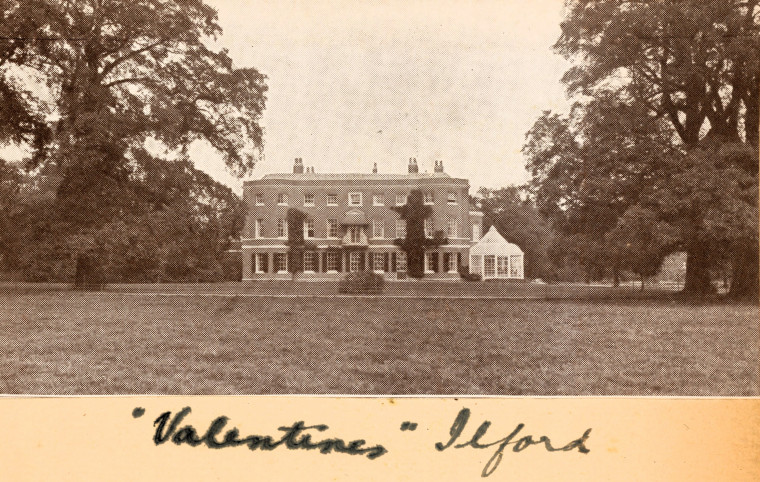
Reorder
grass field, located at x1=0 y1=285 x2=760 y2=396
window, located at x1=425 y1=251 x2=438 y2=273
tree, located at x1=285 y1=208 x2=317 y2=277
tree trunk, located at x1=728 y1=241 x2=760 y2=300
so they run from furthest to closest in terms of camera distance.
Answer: window, located at x1=425 y1=251 x2=438 y2=273, tree trunk, located at x1=728 y1=241 x2=760 y2=300, tree, located at x1=285 y1=208 x2=317 y2=277, grass field, located at x1=0 y1=285 x2=760 y2=396

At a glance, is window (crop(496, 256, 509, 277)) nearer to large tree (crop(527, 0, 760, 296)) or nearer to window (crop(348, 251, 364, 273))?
large tree (crop(527, 0, 760, 296))

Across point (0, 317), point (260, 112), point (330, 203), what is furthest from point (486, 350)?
point (0, 317)

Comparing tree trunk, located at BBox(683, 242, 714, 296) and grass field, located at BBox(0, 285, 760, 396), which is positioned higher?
tree trunk, located at BBox(683, 242, 714, 296)

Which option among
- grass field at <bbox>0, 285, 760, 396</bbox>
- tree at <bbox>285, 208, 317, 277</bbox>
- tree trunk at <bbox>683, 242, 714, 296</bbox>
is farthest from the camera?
tree trunk at <bbox>683, 242, 714, 296</bbox>

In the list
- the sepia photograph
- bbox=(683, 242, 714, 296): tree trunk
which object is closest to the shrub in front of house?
the sepia photograph

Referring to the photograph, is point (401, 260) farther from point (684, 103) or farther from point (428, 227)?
point (684, 103)

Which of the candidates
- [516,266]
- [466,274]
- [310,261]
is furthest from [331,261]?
[516,266]

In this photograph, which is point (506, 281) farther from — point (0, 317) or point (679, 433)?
point (0, 317)
